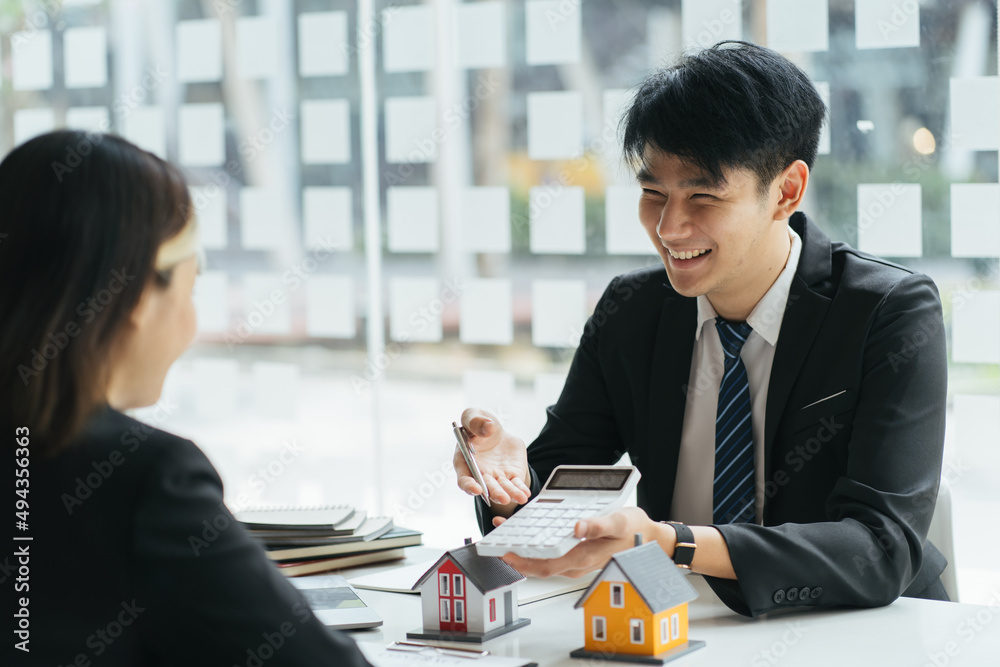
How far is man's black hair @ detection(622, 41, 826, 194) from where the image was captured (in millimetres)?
1925

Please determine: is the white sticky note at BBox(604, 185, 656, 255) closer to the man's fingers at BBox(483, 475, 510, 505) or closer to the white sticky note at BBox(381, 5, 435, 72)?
the white sticky note at BBox(381, 5, 435, 72)

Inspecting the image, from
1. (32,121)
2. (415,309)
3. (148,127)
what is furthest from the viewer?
(32,121)

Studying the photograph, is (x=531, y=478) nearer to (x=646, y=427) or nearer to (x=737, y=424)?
(x=646, y=427)

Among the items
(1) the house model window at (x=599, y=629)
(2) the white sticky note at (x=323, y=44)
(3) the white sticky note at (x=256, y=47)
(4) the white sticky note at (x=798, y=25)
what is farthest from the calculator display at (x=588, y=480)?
(3) the white sticky note at (x=256, y=47)

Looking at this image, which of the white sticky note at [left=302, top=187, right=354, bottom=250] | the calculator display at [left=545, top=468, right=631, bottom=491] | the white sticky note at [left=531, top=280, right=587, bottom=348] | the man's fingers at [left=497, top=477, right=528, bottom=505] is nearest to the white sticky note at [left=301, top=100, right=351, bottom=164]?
the white sticky note at [left=302, top=187, right=354, bottom=250]

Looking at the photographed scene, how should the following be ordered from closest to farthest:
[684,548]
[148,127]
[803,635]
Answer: [803,635] < [684,548] < [148,127]

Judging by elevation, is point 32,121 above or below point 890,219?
above

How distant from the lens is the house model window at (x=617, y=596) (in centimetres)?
139

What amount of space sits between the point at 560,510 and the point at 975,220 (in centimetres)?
182

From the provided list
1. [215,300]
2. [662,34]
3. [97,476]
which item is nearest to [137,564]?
[97,476]

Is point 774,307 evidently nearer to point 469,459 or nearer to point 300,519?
point 469,459

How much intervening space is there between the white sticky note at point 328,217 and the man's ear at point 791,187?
7.24 feet

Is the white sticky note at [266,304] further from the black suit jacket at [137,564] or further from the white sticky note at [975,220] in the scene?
the black suit jacket at [137,564]

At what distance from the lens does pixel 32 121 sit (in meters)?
4.64
